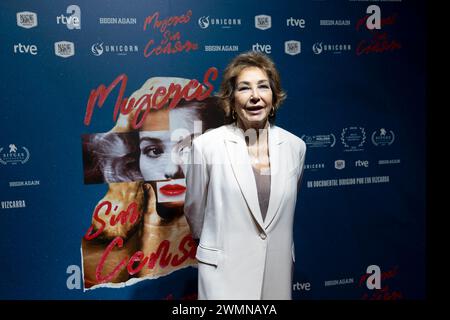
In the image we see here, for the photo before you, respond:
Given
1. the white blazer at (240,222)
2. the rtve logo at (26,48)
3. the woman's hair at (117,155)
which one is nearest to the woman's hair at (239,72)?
the white blazer at (240,222)

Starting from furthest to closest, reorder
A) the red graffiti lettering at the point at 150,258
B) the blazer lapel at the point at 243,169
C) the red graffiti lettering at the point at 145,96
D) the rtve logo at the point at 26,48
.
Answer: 1. the red graffiti lettering at the point at 150,258
2. the red graffiti lettering at the point at 145,96
3. the rtve logo at the point at 26,48
4. the blazer lapel at the point at 243,169

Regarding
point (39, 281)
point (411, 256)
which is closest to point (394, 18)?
point (411, 256)

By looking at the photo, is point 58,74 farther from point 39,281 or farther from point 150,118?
point 39,281

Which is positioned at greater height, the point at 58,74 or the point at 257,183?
the point at 58,74

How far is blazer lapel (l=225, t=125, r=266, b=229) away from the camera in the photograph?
77.4 inches

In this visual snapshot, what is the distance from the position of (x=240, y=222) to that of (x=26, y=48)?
145 cm

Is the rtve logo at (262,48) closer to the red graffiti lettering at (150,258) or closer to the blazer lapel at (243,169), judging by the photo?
the blazer lapel at (243,169)

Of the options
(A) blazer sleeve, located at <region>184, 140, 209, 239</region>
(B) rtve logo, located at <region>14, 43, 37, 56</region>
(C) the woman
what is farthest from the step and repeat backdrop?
(C) the woman

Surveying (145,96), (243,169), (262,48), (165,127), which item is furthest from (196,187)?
(262,48)

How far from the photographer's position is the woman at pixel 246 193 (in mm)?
1988

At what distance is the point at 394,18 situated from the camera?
2904 millimetres

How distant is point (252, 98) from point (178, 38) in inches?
30.8

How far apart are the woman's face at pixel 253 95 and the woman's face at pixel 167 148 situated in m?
0.64

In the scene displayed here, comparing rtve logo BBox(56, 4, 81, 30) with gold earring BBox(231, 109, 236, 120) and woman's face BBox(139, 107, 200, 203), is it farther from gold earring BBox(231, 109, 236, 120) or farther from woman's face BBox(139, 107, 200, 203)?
gold earring BBox(231, 109, 236, 120)
